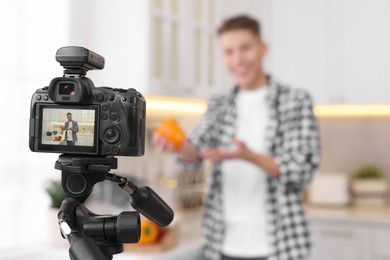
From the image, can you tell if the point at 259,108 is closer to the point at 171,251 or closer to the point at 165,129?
the point at 165,129

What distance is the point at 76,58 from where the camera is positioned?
3.03 feet

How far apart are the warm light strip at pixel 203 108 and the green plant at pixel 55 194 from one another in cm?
52

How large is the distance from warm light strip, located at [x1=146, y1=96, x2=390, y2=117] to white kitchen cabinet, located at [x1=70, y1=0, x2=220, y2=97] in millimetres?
75

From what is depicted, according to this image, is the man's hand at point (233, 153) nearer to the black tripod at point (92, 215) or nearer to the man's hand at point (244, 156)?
the man's hand at point (244, 156)

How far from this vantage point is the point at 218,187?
2434 millimetres

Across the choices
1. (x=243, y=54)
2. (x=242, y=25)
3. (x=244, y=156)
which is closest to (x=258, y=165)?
(x=244, y=156)

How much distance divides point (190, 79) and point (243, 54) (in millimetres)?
526

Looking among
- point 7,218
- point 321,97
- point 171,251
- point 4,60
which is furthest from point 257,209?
point 321,97

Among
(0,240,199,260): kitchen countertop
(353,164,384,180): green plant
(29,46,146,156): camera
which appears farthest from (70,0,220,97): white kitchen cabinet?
(29,46,146,156): camera

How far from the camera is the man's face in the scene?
2.34 meters

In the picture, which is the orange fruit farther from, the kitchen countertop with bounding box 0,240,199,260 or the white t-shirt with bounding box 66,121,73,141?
the white t-shirt with bounding box 66,121,73,141

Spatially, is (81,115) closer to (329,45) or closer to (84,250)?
(84,250)

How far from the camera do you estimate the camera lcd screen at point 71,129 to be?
36.4 inches

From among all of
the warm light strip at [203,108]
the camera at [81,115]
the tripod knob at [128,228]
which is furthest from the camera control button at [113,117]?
the warm light strip at [203,108]
